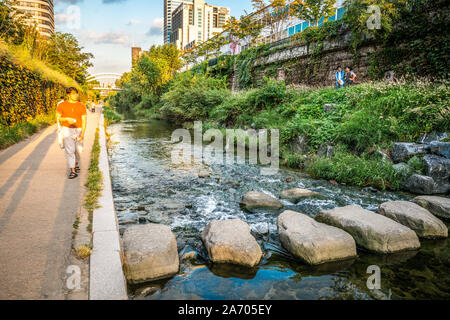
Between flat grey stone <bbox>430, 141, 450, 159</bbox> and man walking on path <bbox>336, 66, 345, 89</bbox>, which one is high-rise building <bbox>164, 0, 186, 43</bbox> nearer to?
man walking on path <bbox>336, 66, 345, 89</bbox>

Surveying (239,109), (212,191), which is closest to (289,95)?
(239,109)

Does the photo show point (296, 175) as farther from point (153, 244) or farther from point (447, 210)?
point (153, 244)

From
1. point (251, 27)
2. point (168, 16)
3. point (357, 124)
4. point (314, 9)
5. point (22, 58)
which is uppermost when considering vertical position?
point (168, 16)

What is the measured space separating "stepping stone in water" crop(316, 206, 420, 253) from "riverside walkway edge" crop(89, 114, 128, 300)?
3392 millimetres

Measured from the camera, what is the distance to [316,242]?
3730 mm

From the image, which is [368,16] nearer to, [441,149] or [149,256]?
[441,149]

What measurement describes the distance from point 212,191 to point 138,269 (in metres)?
3.72

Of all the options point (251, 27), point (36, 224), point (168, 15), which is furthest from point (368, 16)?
point (168, 15)

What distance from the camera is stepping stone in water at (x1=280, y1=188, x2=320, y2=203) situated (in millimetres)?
6316

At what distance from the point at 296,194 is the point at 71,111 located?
5435mm

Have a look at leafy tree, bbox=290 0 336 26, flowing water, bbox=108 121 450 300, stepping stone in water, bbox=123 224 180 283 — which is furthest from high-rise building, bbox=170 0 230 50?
stepping stone in water, bbox=123 224 180 283

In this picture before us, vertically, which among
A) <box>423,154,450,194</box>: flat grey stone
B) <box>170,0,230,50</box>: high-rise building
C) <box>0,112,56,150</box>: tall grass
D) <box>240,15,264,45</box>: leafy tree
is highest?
<box>170,0,230,50</box>: high-rise building

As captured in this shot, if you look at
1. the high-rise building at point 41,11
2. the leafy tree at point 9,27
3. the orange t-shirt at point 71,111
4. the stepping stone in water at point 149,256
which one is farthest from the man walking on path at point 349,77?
the high-rise building at point 41,11

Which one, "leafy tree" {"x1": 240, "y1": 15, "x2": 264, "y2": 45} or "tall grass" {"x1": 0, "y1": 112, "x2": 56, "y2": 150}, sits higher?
"leafy tree" {"x1": 240, "y1": 15, "x2": 264, "y2": 45}
